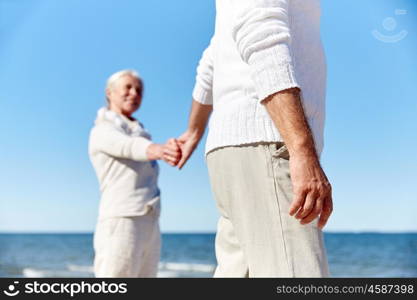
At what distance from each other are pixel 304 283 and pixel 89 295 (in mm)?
631

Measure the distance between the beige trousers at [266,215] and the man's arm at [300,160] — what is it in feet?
0.14

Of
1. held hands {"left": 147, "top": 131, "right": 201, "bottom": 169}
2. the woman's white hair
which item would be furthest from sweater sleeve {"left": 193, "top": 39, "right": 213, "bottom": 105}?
the woman's white hair

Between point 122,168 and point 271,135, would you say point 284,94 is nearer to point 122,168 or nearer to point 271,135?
point 271,135

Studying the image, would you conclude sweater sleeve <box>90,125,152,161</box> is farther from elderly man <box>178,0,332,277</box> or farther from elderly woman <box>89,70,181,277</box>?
elderly man <box>178,0,332,277</box>

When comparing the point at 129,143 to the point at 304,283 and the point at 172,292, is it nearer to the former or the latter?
the point at 172,292

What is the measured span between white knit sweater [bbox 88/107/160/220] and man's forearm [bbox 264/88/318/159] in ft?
5.19

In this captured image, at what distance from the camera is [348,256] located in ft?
60.4

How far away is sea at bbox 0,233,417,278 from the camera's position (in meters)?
13.3

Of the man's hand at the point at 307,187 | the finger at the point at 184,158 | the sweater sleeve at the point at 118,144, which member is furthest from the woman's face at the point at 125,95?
the man's hand at the point at 307,187

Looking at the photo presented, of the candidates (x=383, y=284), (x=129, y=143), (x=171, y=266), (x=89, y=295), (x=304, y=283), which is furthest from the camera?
(x=171, y=266)

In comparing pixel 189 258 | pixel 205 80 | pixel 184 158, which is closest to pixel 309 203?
pixel 205 80

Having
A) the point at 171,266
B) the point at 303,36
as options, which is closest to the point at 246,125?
the point at 303,36

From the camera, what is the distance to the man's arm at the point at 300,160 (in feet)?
3.69

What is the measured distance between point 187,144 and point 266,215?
95 centimetres
